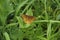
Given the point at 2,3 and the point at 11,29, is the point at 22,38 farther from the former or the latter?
the point at 2,3

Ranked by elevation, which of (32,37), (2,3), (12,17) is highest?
(2,3)

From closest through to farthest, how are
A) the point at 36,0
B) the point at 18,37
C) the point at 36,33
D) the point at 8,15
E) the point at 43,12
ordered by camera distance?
the point at 18,37
the point at 36,33
the point at 8,15
the point at 43,12
the point at 36,0

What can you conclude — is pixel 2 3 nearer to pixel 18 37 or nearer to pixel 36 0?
pixel 18 37

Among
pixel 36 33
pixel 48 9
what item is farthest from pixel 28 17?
pixel 48 9

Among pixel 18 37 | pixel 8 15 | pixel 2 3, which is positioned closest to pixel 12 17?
pixel 8 15

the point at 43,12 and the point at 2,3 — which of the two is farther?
the point at 43,12

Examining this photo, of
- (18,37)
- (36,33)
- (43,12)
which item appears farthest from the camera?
(43,12)

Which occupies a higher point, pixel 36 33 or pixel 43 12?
pixel 43 12
